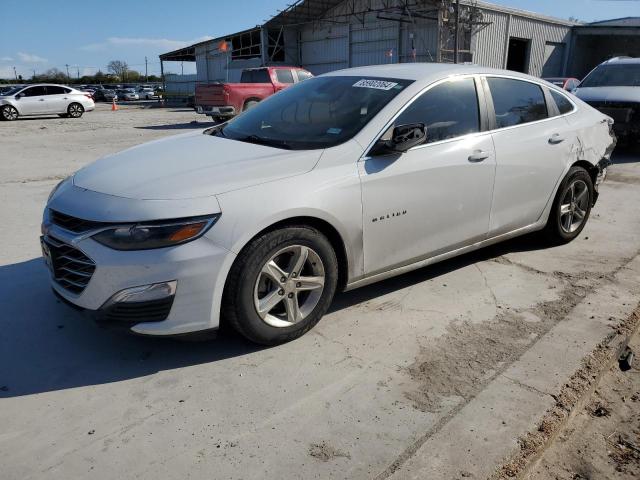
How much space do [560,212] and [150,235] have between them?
3.73m

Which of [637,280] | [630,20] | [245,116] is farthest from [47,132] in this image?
[630,20]

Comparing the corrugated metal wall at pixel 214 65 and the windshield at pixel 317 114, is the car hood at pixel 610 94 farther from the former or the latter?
the corrugated metal wall at pixel 214 65

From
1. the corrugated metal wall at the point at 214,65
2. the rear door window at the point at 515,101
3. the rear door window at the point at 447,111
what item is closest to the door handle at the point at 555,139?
the rear door window at the point at 515,101

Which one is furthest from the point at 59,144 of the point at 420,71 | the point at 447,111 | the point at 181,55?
the point at 181,55

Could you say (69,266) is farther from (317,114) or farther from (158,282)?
(317,114)

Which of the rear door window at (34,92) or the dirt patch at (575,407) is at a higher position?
the rear door window at (34,92)

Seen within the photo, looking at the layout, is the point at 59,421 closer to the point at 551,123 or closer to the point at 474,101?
the point at 474,101

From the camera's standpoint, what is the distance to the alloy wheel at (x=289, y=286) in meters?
3.06

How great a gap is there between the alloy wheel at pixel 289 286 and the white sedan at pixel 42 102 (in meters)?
23.4

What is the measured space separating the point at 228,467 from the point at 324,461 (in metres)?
0.41

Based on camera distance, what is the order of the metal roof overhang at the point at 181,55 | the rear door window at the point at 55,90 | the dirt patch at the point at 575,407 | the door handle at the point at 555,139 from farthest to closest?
the metal roof overhang at the point at 181,55, the rear door window at the point at 55,90, the door handle at the point at 555,139, the dirt patch at the point at 575,407

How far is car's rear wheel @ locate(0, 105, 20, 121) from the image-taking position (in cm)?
2202

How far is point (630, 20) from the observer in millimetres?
29219

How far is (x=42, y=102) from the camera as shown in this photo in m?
22.8
